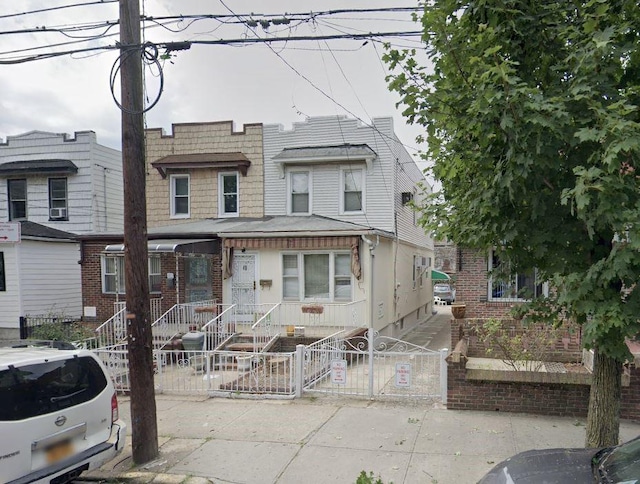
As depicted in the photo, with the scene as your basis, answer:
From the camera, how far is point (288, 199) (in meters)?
14.2

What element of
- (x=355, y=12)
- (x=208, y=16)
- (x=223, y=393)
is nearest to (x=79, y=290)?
(x=223, y=393)

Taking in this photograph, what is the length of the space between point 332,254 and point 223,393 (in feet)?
18.9

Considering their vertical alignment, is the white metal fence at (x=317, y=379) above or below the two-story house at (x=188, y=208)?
below

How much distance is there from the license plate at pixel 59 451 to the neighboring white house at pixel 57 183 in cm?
1358

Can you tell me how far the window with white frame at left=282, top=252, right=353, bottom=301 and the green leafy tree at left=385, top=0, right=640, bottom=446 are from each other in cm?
837

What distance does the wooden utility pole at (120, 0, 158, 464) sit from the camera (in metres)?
5.17

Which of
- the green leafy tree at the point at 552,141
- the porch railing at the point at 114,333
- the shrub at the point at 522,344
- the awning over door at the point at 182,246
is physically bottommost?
the porch railing at the point at 114,333

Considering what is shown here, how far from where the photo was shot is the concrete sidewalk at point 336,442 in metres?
4.72

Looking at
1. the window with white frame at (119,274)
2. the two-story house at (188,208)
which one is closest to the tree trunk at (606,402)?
the two-story house at (188,208)

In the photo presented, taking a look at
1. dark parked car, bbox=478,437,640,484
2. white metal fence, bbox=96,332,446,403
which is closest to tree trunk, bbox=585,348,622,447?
dark parked car, bbox=478,437,640,484

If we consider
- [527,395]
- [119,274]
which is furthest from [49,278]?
[527,395]

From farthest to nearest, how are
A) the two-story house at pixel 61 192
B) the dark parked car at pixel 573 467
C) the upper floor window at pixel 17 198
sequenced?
1. the upper floor window at pixel 17 198
2. the two-story house at pixel 61 192
3. the dark parked car at pixel 573 467

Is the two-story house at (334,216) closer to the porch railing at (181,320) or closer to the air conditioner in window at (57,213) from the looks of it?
the porch railing at (181,320)

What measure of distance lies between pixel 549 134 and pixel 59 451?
514 centimetres
